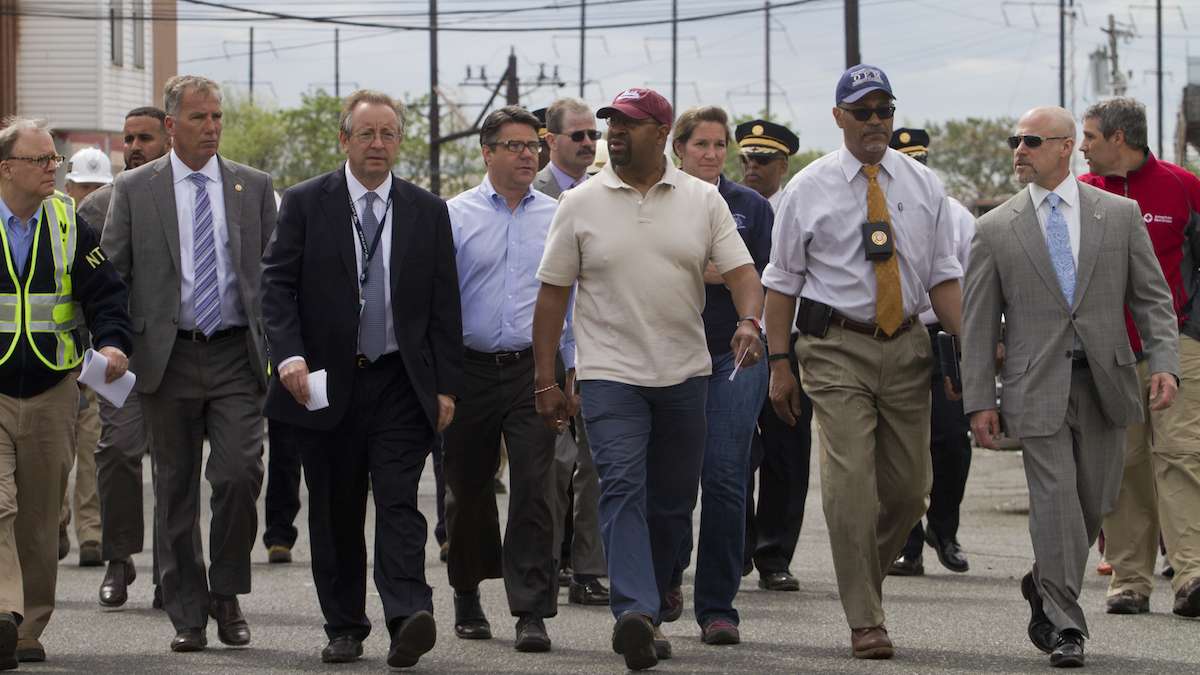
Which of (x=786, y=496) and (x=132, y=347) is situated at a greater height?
(x=132, y=347)

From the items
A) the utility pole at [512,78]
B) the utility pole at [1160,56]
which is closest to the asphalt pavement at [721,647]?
the utility pole at [512,78]

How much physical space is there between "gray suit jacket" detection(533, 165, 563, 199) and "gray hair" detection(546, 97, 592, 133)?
0.73ft

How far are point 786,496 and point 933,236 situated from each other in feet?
8.99

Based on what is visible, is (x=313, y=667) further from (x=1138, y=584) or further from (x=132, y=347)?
(x=1138, y=584)

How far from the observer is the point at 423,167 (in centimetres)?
8394

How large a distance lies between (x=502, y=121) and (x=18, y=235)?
2057 millimetres

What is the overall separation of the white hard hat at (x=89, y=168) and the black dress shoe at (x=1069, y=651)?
6.70m

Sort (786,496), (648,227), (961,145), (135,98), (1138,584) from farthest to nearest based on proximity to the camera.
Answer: (961,145)
(135,98)
(786,496)
(1138,584)
(648,227)

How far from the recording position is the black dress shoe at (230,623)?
8.34 metres

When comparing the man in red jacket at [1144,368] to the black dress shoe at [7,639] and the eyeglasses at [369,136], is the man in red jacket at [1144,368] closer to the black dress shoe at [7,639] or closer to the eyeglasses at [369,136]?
the eyeglasses at [369,136]

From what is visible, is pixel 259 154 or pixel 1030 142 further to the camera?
pixel 259 154

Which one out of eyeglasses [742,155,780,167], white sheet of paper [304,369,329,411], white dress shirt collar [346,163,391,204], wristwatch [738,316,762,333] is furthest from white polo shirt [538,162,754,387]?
eyeglasses [742,155,780,167]

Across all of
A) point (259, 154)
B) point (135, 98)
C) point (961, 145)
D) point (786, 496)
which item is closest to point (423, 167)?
point (259, 154)

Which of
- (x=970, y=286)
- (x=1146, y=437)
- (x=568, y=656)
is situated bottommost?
(x=568, y=656)
